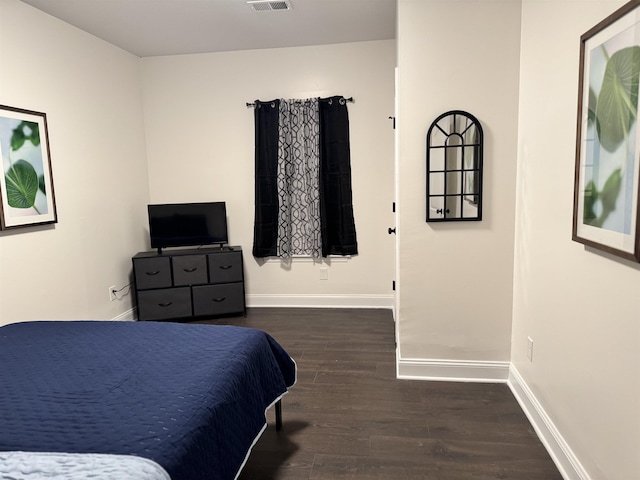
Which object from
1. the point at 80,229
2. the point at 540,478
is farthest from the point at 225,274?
the point at 540,478

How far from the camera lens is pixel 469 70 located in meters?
2.68

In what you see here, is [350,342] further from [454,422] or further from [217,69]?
[217,69]

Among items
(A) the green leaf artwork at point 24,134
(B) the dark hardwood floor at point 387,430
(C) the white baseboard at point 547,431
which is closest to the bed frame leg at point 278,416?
(B) the dark hardwood floor at point 387,430

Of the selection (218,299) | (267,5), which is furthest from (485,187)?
(218,299)

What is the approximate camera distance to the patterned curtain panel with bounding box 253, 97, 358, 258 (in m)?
4.38

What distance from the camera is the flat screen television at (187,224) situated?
14.0ft

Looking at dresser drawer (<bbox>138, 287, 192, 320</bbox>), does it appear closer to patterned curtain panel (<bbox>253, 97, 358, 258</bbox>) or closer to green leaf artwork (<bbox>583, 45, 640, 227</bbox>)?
patterned curtain panel (<bbox>253, 97, 358, 258</bbox>)

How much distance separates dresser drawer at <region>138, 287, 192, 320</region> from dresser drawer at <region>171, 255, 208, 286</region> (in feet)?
0.29

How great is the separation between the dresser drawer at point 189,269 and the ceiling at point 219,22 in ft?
6.74

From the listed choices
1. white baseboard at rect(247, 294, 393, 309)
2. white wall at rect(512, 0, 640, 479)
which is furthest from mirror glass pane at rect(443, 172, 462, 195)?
white baseboard at rect(247, 294, 393, 309)

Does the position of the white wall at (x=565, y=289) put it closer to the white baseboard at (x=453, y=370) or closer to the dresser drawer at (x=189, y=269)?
the white baseboard at (x=453, y=370)

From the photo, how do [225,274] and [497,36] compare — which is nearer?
[497,36]

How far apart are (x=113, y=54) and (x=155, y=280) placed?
2190 mm

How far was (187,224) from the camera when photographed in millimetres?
4336
